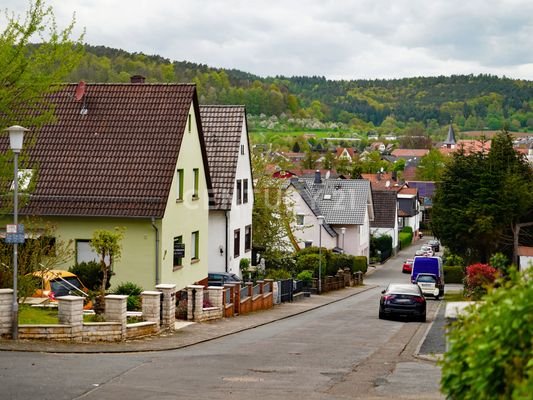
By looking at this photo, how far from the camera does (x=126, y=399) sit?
14.1m

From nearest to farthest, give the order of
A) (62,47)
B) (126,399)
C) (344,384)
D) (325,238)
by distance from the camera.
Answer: (126,399), (344,384), (62,47), (325,238)

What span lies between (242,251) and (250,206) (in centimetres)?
246

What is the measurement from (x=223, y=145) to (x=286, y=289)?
7.40 meters

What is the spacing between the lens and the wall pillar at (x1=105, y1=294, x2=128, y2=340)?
2155cm

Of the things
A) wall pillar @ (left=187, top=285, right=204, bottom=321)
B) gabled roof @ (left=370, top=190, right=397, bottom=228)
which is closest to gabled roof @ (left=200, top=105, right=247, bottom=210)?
wall pillar @ (left=187, top=285, right=204, bottom=321)

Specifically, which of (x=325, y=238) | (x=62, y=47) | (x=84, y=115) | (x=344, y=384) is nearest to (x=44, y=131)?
(x=84, y=115)

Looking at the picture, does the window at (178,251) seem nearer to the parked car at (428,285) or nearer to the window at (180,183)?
the window at (180,183)

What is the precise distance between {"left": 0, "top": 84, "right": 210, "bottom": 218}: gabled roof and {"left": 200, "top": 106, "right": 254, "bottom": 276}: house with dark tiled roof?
7496 millimetres

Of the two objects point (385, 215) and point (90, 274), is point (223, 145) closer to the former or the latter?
point (90, 274)

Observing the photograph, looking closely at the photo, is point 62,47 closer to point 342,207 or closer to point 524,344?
point 524,344

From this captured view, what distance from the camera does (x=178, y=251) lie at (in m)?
32.3

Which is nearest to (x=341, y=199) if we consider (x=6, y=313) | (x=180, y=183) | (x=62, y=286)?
(x=180, y=183)

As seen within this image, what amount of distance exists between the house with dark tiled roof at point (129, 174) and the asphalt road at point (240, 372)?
6918 mm

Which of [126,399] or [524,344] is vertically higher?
[524,344]
